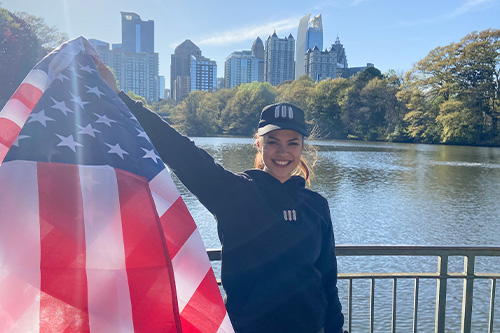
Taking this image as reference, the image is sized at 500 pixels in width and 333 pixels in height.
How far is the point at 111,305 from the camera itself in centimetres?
102

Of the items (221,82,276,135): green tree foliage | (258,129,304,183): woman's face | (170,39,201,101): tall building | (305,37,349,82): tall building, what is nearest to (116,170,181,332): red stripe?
(258,129,304,183): woman's face

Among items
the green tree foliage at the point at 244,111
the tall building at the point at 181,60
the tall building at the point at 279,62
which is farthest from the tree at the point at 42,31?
the tall building at the point at 279,62

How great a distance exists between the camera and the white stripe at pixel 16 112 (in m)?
1.25

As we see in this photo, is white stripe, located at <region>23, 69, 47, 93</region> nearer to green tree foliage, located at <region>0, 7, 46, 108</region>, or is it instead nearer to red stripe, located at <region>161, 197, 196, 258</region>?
red stripe, located at <region>161, 197, 196, 258</region>

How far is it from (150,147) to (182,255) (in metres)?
0.33

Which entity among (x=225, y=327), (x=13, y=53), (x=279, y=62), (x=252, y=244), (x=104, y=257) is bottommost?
(x=225, y=327)

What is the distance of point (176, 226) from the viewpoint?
1261 millimetres

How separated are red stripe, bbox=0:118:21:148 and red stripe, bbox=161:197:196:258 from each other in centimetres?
45

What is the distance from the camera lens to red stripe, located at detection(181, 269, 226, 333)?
1.20m

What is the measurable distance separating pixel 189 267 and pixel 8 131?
0.61 m

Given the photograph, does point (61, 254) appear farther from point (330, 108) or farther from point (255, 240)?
point (330, 108)

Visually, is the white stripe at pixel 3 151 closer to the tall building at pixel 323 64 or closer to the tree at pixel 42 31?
the tree at pixel 42 31

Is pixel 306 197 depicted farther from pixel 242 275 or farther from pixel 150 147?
pixel 150 147

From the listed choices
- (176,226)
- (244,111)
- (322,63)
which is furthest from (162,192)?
(322,63)
